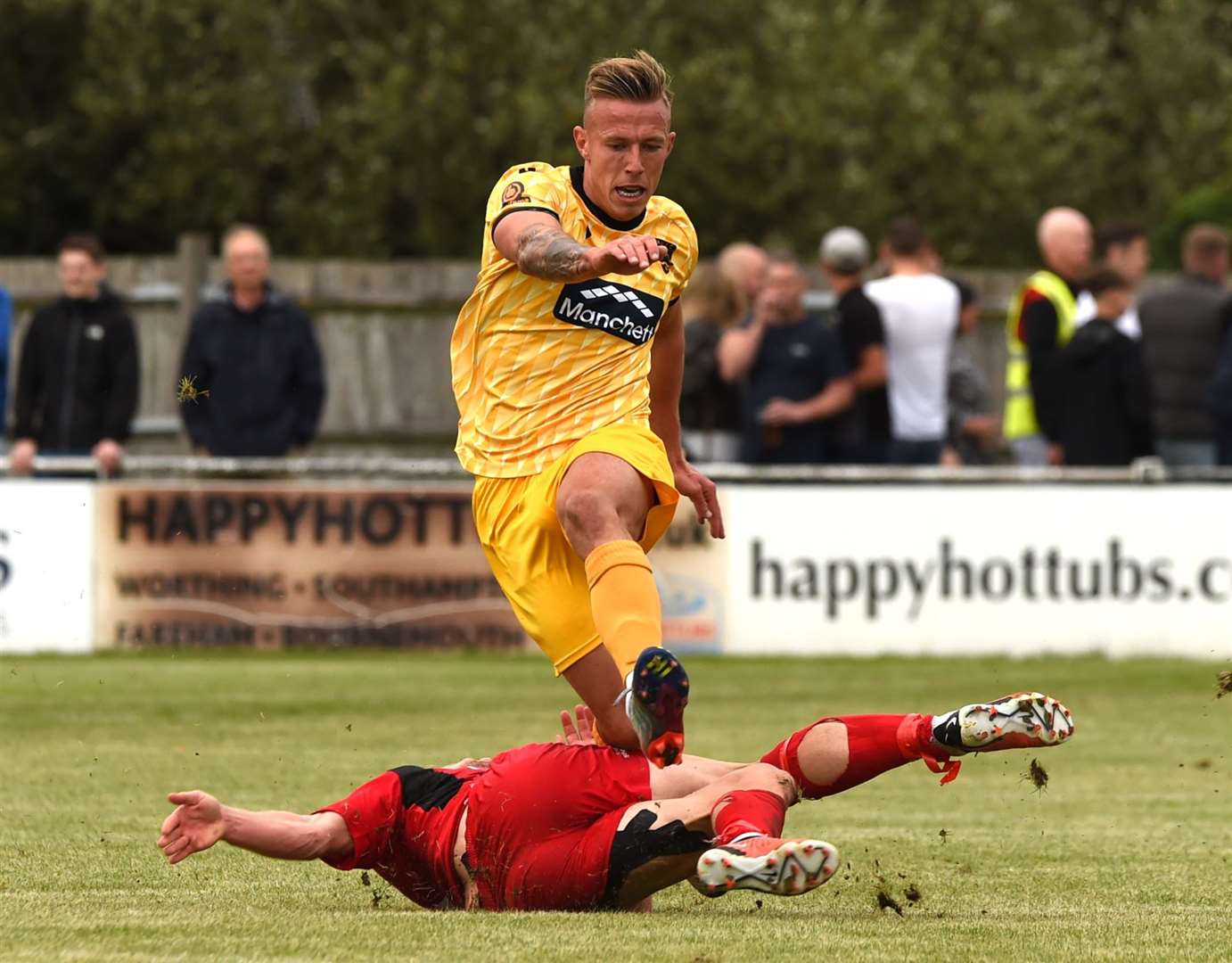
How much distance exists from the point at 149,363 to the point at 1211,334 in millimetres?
9098

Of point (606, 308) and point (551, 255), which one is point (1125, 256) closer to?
point (606, 308)

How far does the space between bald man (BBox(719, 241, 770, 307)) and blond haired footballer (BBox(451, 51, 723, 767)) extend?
8.41 metres

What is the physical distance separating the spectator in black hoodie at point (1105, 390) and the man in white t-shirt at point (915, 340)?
0.77 meters

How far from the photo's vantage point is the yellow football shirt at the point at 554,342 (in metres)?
7.26

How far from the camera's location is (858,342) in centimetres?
1493

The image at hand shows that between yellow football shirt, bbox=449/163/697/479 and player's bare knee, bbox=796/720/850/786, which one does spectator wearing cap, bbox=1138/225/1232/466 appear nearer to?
yellow football shirt, bbox=449/163/697/479

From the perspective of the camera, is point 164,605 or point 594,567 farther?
point 164,605

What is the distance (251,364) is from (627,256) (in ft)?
28.9

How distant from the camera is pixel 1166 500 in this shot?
50.4 feet

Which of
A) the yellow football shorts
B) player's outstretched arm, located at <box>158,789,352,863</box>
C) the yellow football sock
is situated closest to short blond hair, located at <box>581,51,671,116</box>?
the yellow football shorts

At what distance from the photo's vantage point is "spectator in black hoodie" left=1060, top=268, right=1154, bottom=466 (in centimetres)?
1523

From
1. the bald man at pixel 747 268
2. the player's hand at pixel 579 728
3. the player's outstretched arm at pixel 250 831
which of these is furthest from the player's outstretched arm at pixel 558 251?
the bald man at pixel 747 268

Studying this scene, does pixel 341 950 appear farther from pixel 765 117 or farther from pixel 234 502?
pixel 765 117

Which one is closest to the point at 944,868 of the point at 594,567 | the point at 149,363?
the point at 594,567
